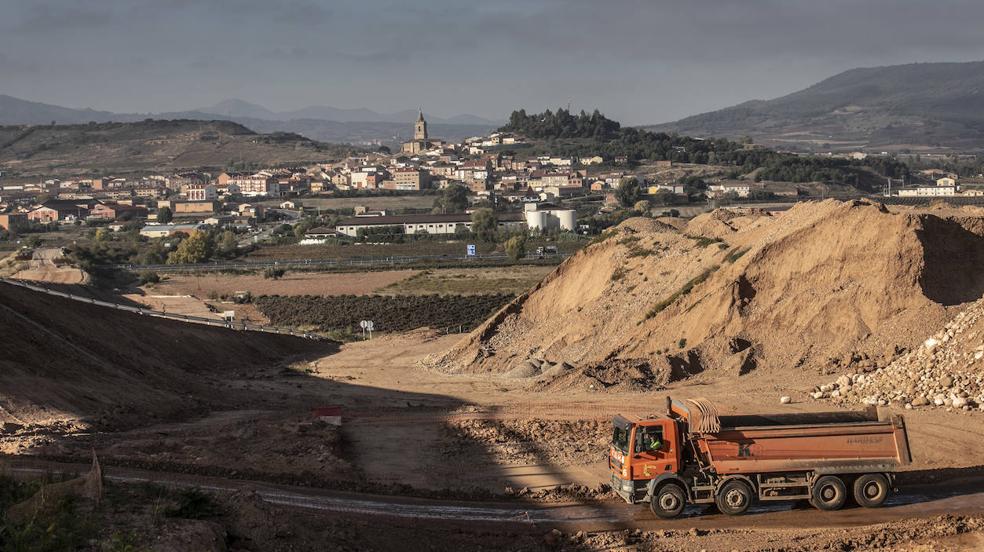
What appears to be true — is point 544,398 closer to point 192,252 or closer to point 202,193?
point 192,252

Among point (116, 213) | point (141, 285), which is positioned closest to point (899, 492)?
point (141, 285)

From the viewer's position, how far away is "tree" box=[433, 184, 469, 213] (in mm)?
133000

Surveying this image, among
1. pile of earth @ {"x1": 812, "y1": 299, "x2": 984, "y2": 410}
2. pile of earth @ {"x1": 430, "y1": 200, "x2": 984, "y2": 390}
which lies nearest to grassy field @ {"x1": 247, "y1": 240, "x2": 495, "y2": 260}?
pile of earth @ {"x1": 430, "y1": 200, "x2": 984, "y2": 390}

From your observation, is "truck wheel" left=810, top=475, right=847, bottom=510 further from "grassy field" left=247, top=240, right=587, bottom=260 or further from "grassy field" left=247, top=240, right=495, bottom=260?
"grassy field" left=247, top=240, right=495, bottom=260

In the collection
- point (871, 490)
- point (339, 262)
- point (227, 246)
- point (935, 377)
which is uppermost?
point (935, 377)

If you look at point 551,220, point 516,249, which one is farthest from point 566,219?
point 516,249

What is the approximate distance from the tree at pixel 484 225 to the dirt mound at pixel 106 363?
56949 mm

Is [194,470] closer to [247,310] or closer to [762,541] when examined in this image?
[762,541]

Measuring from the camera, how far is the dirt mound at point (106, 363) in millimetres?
26000

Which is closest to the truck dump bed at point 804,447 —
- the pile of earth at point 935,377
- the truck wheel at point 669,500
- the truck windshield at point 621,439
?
the truck wheel at point 669,500

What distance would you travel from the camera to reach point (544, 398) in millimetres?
30281

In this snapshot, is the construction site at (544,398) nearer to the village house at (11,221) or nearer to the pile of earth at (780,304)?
the pile of earth at (780,304)

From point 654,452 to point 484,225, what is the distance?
8767cm

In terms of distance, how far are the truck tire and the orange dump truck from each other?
0.05ft
